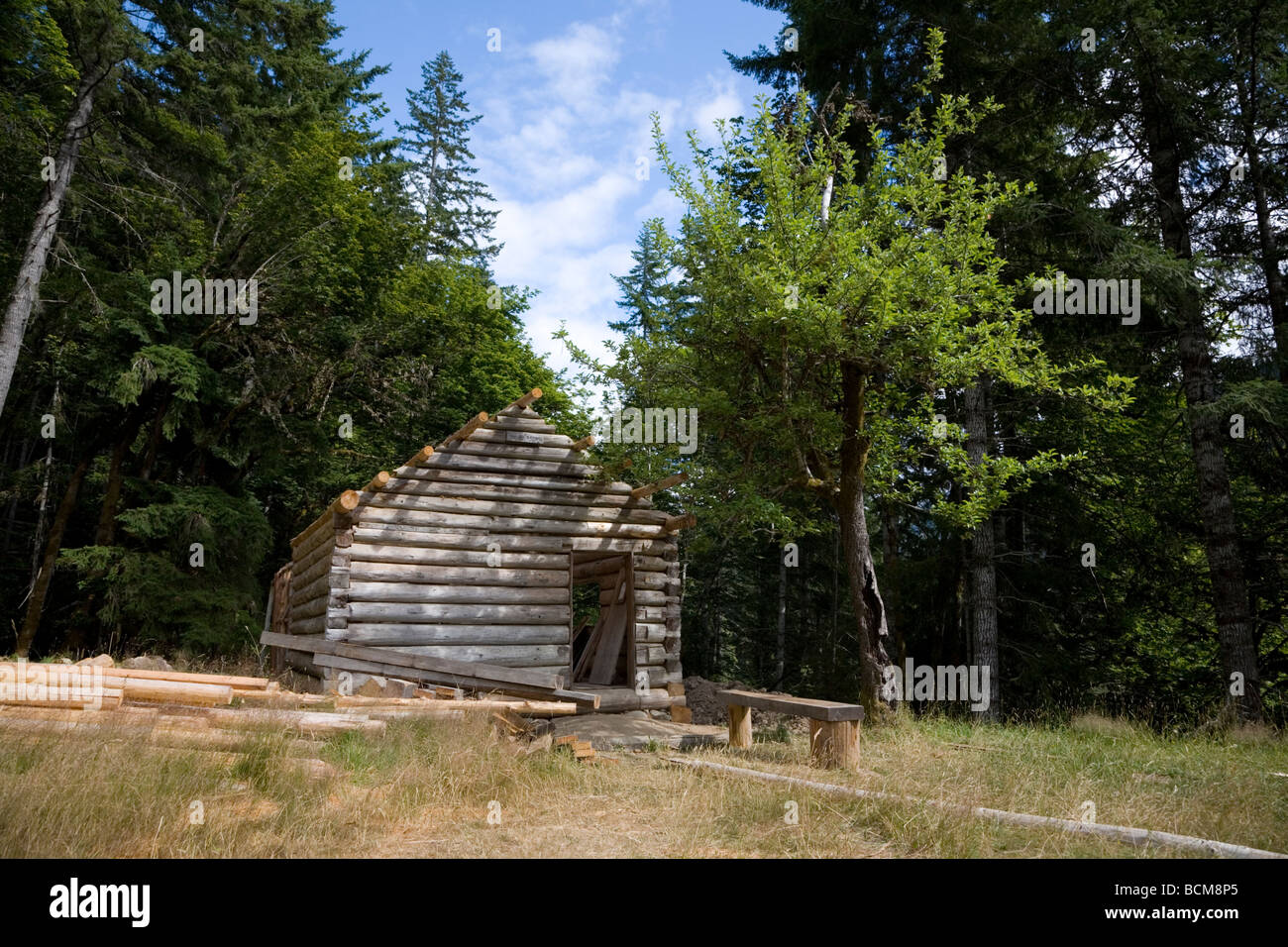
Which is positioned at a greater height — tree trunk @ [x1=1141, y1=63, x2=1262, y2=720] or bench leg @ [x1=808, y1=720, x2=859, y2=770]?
tree trunk @ [x1=1141, y1=63, x2=1262, y2=720]

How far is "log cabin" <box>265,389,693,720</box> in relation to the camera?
35.6 feet

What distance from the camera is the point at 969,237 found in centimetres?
961

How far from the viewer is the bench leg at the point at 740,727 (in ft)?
28.1

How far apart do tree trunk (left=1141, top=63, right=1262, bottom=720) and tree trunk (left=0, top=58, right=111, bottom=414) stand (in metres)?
19.5

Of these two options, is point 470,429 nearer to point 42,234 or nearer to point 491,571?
point 491,571

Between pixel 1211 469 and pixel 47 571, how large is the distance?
22.1m

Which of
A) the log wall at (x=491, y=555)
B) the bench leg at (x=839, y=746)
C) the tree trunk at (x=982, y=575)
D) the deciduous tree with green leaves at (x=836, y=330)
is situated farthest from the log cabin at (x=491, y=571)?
the tree trunk at (x=982, y=575)

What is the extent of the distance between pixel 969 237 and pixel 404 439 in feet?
61.7

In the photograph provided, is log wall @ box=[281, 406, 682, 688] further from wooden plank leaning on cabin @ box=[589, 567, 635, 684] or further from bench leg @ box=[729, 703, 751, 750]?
bench leg @ box=[729, 703, 751, 750]

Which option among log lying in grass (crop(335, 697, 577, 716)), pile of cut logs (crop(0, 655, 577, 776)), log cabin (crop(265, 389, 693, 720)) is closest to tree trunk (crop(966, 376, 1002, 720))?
log cabin (crop(265, 389, 693, 720))

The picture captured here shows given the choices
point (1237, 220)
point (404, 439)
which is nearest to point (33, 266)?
point (404, 439)

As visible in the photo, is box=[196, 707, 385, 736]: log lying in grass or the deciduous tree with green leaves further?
the deciduous tree with green leaves

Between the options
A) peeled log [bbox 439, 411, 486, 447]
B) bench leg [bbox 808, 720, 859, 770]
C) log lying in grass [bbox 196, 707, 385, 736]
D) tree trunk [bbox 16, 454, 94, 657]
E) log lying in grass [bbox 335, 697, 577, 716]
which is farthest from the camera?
tree trunk [bbox 16, 454, 94, 657]

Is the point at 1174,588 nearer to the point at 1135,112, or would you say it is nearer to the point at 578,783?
the point at 1135,112
